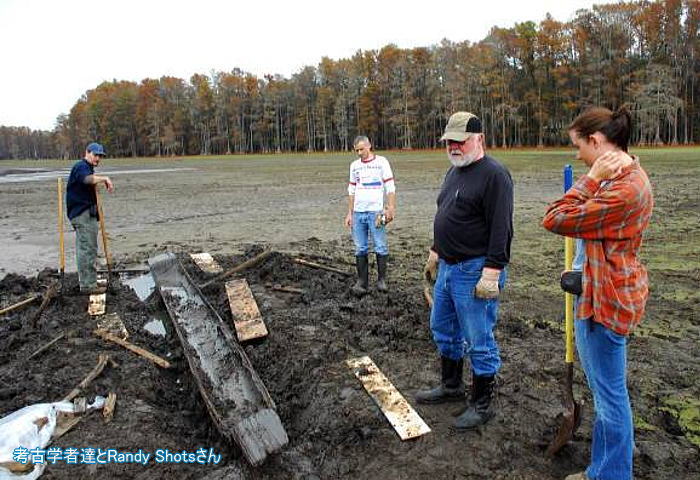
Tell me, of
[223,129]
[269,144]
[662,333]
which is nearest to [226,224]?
[662,333]

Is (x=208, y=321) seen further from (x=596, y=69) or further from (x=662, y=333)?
(x=596, y=69)

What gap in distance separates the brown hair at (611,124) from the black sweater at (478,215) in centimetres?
89

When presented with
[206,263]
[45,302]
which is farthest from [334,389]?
[206,263]

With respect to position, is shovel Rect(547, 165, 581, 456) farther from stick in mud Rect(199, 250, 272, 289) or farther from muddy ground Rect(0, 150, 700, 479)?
stick in mud Rect(199, 250, 272, 289)

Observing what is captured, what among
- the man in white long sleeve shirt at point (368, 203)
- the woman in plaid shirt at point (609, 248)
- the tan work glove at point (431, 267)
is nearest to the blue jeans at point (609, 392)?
the woman in plaid shirt at point (609, 248)

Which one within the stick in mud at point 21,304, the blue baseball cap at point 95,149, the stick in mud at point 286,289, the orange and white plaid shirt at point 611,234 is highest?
the blue baseball cap at point 95,149

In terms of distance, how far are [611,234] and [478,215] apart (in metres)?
1.12

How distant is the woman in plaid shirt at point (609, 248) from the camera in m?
2.56

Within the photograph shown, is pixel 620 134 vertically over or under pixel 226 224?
over

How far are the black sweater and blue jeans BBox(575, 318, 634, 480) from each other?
822 mm

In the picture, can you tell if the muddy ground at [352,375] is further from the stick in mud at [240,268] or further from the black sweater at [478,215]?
the black sweater at [478,215]

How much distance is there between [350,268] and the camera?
8.83 metres

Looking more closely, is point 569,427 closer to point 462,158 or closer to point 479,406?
point 479,406

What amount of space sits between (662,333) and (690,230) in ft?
20.7
